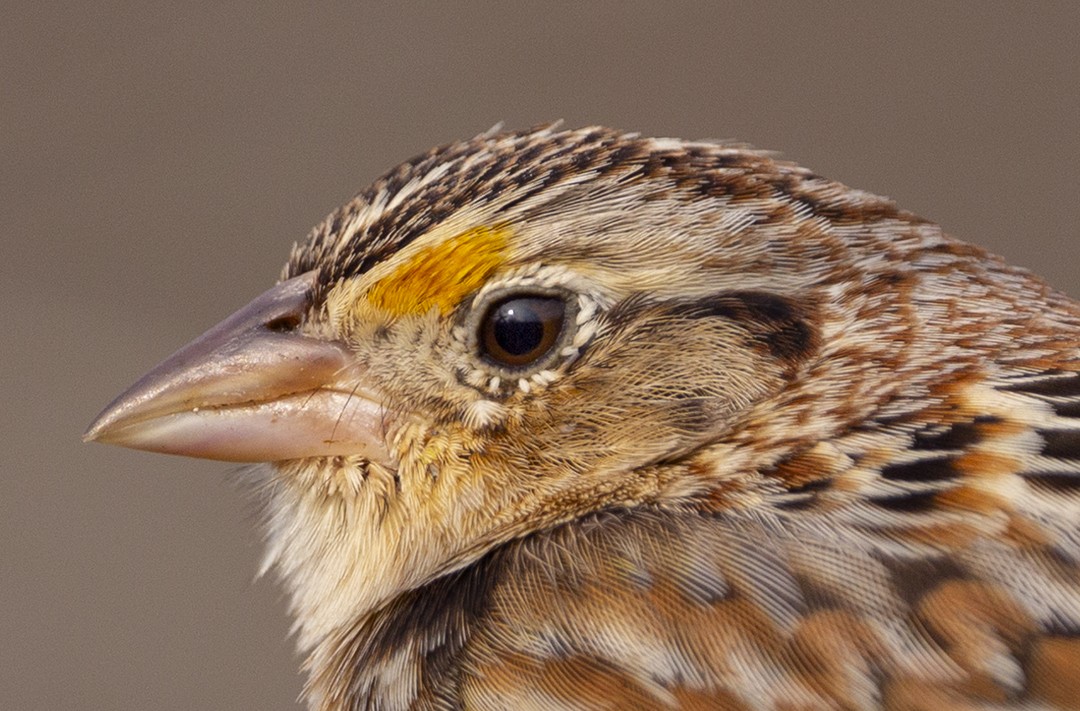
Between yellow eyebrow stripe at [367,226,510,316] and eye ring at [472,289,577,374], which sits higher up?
yellow eyebrow stripe at [367,226,510,316]

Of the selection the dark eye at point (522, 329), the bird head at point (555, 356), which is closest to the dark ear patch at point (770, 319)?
the bird head at point (555, 356)

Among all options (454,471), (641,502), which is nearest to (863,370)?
(641,502)

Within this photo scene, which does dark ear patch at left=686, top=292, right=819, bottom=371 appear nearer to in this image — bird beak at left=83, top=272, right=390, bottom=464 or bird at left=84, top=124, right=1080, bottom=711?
bird at left=84, top=124, right=1080, bottom=711

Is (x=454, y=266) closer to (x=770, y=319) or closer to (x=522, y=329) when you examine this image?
(x=522, y=329)

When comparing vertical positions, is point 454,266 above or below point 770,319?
above

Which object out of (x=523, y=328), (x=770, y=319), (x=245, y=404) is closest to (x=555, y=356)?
(x=523, y=328)

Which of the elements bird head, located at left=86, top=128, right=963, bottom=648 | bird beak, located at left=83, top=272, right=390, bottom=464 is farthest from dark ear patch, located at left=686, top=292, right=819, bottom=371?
bird beak, located at left=83, top=272, right=390, bottom=464
